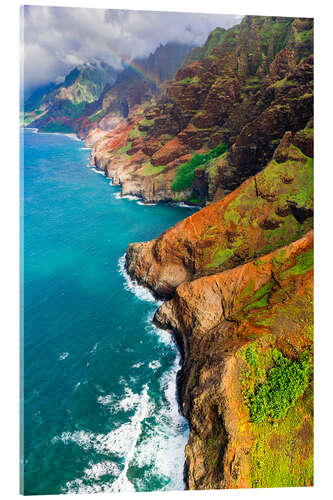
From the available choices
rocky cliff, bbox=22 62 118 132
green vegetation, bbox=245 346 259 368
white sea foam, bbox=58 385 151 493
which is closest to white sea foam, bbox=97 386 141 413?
white sea foam, bbox=58 385 151 493

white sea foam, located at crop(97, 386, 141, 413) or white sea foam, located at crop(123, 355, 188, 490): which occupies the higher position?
white sea foam, located at crop(97, 386, 141, 413)

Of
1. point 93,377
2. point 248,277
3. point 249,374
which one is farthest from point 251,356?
point 93,377

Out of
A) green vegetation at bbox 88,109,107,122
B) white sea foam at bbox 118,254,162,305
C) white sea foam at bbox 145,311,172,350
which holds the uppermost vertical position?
green vegetation at bbox 88,109,107,122

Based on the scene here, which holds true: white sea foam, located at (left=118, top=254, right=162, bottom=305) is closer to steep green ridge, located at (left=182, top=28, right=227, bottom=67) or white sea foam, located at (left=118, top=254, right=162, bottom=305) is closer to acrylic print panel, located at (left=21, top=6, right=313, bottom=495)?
acrylic print panel, located at (left=21, top=6, right=313, bottom=495)

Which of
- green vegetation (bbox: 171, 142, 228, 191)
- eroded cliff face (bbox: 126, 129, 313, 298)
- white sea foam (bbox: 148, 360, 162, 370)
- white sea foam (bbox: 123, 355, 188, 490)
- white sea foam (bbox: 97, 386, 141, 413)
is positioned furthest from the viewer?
green vegetation (bbox: 171, 142, 228, 191)

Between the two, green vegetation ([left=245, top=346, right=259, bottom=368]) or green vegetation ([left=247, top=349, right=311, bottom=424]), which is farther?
green vegetation ([left=245, top=346, right=259, bottom=368])
